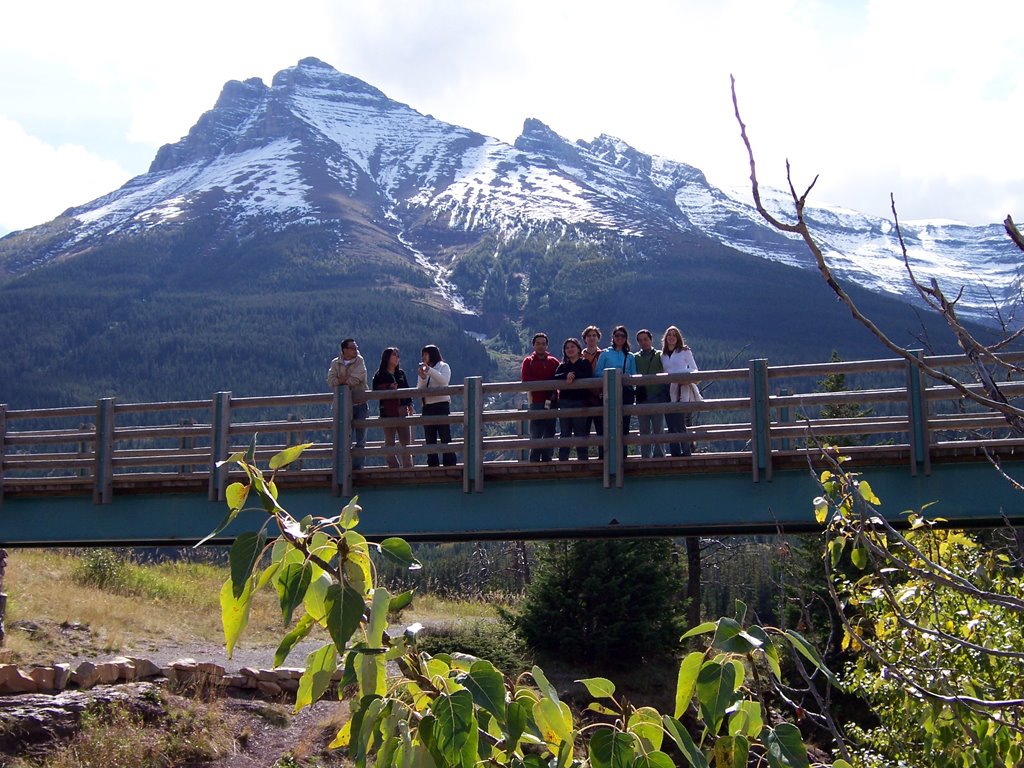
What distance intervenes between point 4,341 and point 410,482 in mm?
191757

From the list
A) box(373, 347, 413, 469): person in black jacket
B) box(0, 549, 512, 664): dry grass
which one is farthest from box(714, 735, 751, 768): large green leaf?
box(0, 549, 512, 664): dry grass

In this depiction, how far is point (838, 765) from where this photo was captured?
2184 millimetres

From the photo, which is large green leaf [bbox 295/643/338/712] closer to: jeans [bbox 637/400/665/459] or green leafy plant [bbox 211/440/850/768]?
green leafy plant [bbox 211/440/850/768]

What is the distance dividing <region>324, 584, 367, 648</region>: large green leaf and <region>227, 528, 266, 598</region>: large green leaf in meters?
0.13

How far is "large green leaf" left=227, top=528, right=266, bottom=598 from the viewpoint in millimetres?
1741

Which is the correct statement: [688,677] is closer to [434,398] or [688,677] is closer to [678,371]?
[678,371]

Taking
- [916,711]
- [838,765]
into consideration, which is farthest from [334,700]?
[838,765]

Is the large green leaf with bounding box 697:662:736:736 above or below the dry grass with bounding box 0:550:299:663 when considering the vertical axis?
above

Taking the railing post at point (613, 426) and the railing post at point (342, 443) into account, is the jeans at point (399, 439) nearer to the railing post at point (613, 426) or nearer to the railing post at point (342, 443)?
the railing post at point (342, 443)

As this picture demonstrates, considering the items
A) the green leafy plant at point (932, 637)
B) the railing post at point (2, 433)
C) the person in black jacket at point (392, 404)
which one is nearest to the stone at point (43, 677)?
the railing post at point (2, 433)

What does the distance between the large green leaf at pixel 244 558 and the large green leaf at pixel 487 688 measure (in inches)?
15.0

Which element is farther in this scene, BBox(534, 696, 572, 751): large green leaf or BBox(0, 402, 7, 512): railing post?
BBox(0, 402, 7, 512): railing post

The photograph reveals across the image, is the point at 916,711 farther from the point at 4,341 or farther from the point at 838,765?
the point at 4,341

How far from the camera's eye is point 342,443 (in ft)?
37.6
